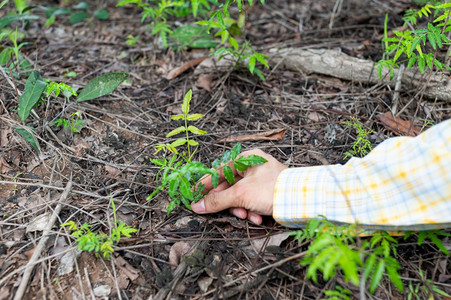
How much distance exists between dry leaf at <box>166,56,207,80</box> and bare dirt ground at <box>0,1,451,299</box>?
5 cm

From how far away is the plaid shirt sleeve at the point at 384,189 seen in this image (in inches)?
66.7

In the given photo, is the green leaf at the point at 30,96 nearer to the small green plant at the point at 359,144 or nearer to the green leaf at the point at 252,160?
the green leaf at the point at 252,160

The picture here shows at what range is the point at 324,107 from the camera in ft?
10.5

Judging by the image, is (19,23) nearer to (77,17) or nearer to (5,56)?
(77,17)

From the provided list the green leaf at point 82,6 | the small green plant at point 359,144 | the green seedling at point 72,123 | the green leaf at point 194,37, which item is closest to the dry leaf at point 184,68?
the green leaf at point 194,37

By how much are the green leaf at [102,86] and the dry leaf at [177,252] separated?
1534 millimetres

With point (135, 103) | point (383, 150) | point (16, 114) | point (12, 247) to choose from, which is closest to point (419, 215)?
point (383, 150)

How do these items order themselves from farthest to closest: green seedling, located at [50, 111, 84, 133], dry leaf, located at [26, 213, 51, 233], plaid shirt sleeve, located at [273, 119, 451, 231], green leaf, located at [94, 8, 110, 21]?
green leaf, located at [94, 8, 110, 21]
green seedling, located at [50, 111, 84, 133]
dry leaf, located at [26, 213, 51, 233]
plaid shirt sleeve, located at [273, 119, 451, 231]

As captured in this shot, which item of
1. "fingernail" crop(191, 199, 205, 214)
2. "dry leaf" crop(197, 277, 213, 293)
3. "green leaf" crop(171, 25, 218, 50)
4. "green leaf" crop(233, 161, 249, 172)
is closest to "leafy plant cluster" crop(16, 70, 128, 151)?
"green leaf" crop(171, 25, 218, 50)

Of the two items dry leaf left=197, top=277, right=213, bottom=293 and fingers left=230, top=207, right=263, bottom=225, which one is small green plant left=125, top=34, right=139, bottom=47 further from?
dry leaf left=197, top=277, right=213, bottom=293

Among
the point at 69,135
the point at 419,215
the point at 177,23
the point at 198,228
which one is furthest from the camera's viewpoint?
the point at 177,23

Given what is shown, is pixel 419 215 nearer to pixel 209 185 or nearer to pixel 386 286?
pixel 386 286

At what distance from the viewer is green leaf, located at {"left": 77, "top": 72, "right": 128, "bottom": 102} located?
9.87ft

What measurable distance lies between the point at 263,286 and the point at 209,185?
2.33 feet
